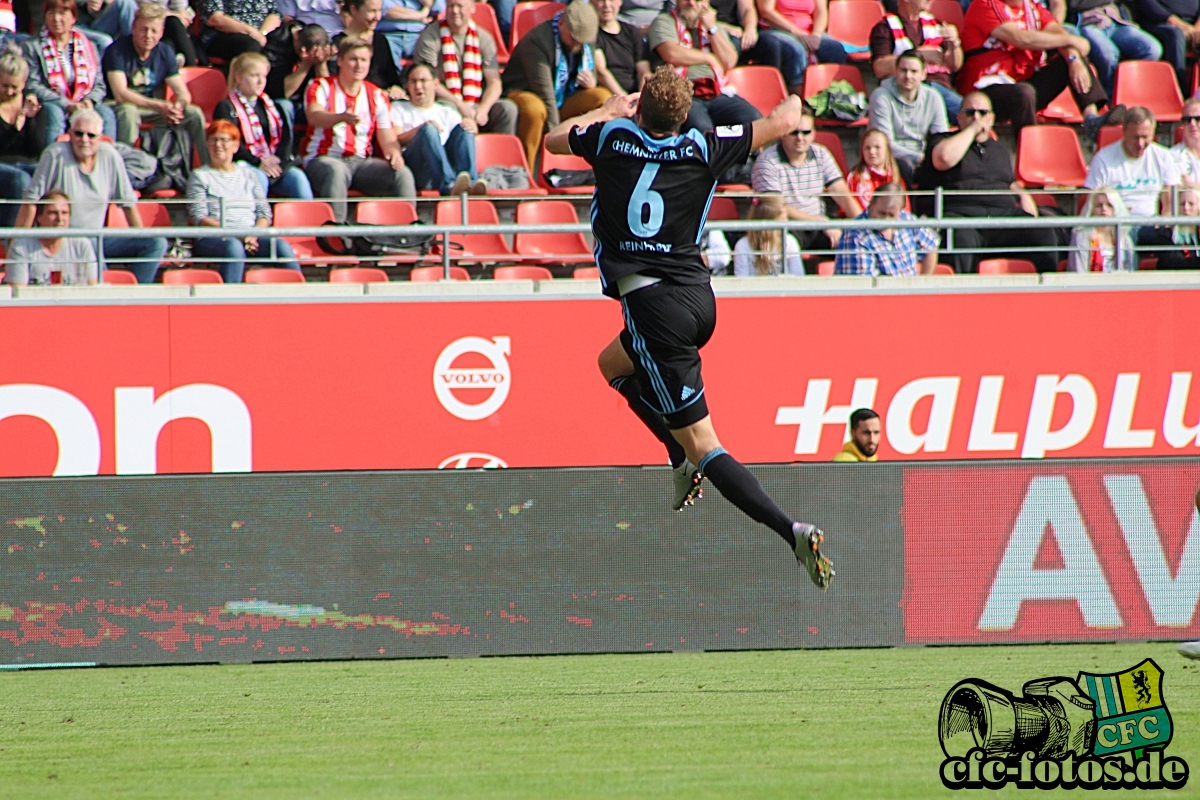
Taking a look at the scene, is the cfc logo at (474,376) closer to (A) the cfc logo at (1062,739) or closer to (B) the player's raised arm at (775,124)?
(B) the player's raised arm at (775,124)

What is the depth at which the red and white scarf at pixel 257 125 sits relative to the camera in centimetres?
1177

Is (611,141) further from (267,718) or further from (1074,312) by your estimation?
(1074,312)

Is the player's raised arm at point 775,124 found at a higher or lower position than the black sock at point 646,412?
higher

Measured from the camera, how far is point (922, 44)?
13516 mm

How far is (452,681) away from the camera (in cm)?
749

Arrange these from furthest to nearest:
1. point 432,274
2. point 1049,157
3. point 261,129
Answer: point 1049,157 < point 261,129 < point 432,274

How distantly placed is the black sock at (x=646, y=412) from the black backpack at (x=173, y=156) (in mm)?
6338

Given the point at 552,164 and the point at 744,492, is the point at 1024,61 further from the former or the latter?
the point at 744,492

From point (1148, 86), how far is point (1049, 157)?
1.62 m

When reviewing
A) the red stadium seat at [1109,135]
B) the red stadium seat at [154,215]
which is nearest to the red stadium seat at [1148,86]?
the red stadium seat at [1109,135]

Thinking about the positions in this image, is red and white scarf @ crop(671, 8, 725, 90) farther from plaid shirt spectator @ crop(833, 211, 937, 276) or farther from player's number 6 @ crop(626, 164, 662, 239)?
player's number 6 @ crop(626, 164, 662, 239)

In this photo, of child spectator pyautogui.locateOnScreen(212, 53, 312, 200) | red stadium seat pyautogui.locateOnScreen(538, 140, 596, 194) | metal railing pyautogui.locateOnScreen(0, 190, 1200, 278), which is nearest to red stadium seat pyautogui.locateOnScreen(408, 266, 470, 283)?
metal railing pyautogui.locateOnScreen(0, 190, 1200, 278)

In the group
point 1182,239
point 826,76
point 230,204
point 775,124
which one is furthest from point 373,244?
point 1182,239

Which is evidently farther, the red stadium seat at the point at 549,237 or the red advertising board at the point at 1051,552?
the red stadium seat at the point at 549,237
